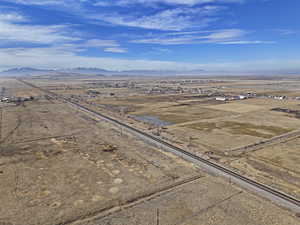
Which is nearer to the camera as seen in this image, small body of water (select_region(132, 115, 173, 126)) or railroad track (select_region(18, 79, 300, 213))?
railroad track (select_region(18, 79, 300, 213))

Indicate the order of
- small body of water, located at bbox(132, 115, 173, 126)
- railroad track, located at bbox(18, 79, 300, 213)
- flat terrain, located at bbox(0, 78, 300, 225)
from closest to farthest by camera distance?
flat terrain, located at bbox(0, 78, 300, 225), railroad track, located at bbox(18, 79, 300, 213), small body of water, located at bbox(132, 115, 173, 126)

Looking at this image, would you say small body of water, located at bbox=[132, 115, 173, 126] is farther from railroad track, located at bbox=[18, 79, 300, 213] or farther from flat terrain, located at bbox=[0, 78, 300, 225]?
railroad track, located at bbox=[18, 79, 300, 213]

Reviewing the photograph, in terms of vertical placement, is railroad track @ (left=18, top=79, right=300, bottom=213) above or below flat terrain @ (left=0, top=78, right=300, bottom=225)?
above

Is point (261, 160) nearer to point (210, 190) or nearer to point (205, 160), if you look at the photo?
point (205, 160)

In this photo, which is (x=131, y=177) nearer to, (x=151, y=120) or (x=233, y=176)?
(x=233, y=176)

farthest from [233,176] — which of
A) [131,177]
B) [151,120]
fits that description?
[151,120]

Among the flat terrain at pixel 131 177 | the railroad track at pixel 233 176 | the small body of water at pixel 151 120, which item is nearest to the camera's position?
the flat terrain at pixel 131 177

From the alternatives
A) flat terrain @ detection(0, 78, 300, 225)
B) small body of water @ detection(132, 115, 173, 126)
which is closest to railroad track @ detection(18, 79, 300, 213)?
flat terrain @ detection(0, 78, 300, 225)

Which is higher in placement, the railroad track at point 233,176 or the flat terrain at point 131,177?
the railroad track at point 233,176

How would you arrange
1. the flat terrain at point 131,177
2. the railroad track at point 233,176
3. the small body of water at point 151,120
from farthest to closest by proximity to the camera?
the small body of water at point 151,120, the railroad track at point 233,176, the flat terrain at point 131,177

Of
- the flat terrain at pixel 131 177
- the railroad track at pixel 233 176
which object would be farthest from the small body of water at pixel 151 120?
the railroad track at pixel 233 176

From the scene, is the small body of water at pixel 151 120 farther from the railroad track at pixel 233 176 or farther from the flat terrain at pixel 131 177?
the railroad track at pixel 233 176
